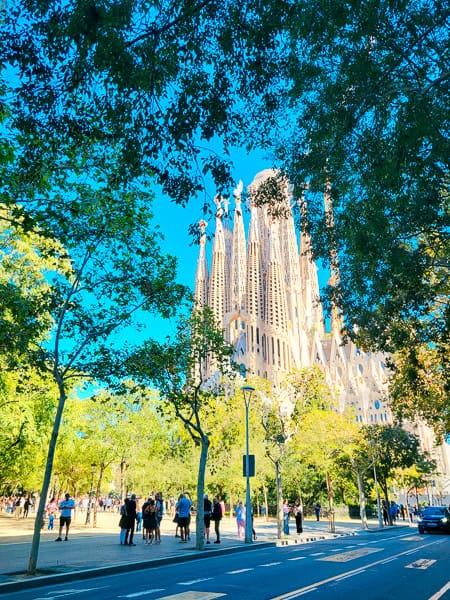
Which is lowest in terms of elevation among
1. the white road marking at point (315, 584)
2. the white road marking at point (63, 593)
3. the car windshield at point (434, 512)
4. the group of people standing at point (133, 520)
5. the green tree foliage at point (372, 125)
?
the white road marking at point (63, 593)

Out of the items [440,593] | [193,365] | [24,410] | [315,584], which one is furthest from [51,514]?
[440,593]

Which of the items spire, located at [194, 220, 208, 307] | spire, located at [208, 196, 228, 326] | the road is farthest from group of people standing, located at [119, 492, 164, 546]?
spire, located at [194, 220, 208, 307]

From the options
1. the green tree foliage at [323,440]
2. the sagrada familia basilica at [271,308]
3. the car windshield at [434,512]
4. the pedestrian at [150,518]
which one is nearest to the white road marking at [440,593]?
the pedestrian at [150,518]

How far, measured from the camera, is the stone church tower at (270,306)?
97.1 metres

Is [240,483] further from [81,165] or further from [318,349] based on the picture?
[318,349]

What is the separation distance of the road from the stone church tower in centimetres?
7431

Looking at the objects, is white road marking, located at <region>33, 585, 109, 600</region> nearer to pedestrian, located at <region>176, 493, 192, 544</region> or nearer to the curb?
the curb

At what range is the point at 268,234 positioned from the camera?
4382 inches

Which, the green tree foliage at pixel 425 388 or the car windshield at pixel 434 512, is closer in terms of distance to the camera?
the green tree foliage at pixel 425 388

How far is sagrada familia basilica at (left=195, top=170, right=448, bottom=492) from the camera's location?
9706cm

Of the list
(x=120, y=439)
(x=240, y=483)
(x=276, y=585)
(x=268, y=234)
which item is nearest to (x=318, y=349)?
(x=268, y=234)

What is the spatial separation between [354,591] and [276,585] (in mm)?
1386

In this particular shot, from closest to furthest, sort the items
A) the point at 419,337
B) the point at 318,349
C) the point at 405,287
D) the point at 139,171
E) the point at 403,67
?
the point at 139,171
the point at 403,67
the point at 405,287
the point at 419,337
the point at 318,349

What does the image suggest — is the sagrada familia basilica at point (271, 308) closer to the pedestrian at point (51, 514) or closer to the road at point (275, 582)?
the pedestrian at point (51, 514)
